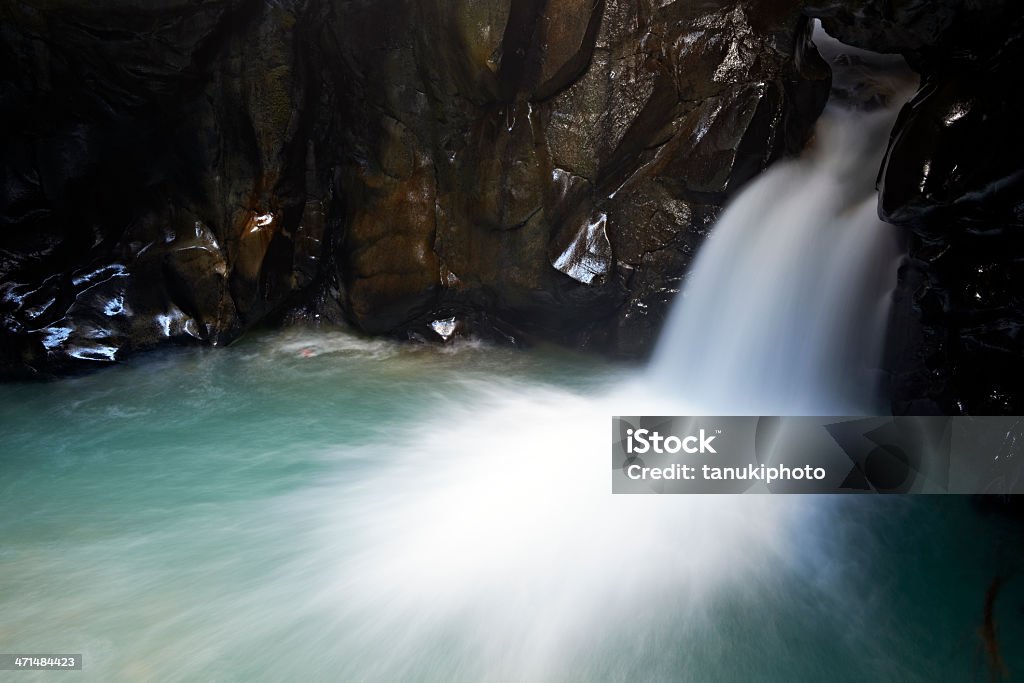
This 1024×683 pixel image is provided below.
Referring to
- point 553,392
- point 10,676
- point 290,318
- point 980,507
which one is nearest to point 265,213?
point 290,318

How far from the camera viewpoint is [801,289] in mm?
4902

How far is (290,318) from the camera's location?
648 cm

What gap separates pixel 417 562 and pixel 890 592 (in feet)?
7.58

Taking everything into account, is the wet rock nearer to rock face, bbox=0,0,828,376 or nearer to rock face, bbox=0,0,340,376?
rock face, bbox=0,0,828,376

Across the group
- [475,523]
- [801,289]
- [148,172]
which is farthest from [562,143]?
[148,172]

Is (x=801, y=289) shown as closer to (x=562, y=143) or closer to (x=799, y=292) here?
(x=799, y=292)

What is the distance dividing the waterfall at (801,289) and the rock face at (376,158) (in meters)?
0.25

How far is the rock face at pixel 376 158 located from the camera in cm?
508

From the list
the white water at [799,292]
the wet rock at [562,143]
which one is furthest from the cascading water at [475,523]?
the wet rock at [562,143]

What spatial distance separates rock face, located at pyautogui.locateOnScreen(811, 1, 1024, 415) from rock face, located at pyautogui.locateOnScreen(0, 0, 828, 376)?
4.83ft

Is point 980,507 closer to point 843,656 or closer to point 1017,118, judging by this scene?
point 843,656

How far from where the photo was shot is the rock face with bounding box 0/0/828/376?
5078 millimetres

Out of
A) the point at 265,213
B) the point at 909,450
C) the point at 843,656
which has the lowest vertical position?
the point at 843,656

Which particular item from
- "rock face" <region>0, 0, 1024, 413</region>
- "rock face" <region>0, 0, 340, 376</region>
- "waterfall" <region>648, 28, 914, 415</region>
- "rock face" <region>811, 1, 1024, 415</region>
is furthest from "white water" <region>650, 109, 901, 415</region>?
"rock face" <region>0, 0, 340, 376</region>
